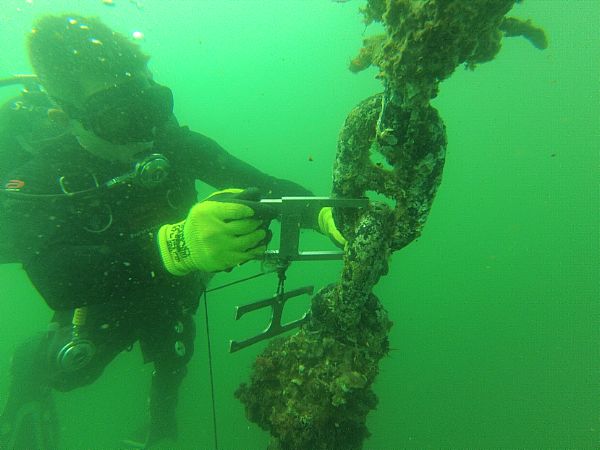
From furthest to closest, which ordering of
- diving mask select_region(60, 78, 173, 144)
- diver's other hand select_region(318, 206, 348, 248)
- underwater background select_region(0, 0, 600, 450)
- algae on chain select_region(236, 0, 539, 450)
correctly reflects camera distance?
underwater background select_region(0, 0, 600, 450), diving mask select_region(60, 78, 173, 144), diver's other hand select_region(318, 206, 348, 248), algae on chain select_region(236, 0, 539, 450)

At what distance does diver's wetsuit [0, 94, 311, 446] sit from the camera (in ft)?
8.07

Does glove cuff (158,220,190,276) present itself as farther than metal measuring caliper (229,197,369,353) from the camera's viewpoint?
Yes

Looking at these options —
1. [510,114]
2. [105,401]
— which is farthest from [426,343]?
[510,114]

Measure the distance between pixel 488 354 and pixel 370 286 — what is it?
20.4 m

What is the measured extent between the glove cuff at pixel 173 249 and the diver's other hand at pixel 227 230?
11 cm

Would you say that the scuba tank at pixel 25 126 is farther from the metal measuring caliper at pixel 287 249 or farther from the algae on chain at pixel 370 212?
the algae on chain at pixel 370 212

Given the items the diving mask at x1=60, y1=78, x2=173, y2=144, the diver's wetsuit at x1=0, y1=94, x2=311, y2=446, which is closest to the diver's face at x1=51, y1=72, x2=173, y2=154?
the diving mask at x1=60, y1=78, x2=173, y2=144

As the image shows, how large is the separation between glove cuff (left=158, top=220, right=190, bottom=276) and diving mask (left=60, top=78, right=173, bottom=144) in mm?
1195

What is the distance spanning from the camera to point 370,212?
156 cm

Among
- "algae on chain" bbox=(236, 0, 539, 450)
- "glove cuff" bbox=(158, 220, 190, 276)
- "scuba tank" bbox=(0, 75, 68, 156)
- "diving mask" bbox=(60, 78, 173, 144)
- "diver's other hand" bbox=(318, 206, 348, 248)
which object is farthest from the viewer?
"scuba tank" bbox=(0, 75, 68, 156)

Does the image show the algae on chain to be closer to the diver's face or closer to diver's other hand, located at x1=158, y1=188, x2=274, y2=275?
diver's other hand, located at x1=158, y1=188, x2=274, y2=275

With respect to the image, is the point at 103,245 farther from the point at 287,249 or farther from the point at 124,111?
the point at 287,249

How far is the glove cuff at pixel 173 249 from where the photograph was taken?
7.54ft

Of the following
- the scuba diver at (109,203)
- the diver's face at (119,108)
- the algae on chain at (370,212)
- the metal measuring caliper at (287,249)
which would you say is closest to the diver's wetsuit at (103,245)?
the scuba diver at (109,203)
